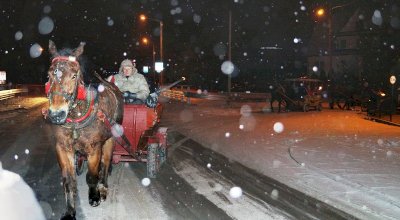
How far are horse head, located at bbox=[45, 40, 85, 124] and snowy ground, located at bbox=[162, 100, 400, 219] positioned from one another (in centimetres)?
444

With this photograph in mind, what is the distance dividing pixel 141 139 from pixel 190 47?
5832cm

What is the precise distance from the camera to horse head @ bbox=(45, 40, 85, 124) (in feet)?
16.3

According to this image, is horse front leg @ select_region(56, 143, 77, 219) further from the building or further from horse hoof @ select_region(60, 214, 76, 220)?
the building

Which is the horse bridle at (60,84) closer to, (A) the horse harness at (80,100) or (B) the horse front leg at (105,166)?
(A) the horse harness at (80,100)

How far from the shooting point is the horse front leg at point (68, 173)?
19.3 ft

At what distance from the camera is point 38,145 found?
509 inches

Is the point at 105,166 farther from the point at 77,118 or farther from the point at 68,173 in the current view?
the point at 77,118

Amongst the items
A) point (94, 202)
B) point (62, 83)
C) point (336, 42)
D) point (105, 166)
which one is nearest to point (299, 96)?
point (105, 166)

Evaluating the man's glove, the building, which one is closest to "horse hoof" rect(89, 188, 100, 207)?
the man's glove

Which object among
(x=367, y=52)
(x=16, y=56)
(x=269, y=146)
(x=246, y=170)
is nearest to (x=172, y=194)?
(x=246, y=170)

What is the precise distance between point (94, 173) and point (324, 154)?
7.29 metres

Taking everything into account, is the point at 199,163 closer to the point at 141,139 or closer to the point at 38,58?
the point at 141,139

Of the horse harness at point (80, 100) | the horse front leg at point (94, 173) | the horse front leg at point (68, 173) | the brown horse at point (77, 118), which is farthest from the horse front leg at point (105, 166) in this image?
the horse front leg at point (68, 173)

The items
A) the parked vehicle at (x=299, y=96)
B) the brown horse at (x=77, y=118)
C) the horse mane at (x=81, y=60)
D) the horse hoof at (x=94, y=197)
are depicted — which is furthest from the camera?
the parked vehicle at (x=299, y=96)
